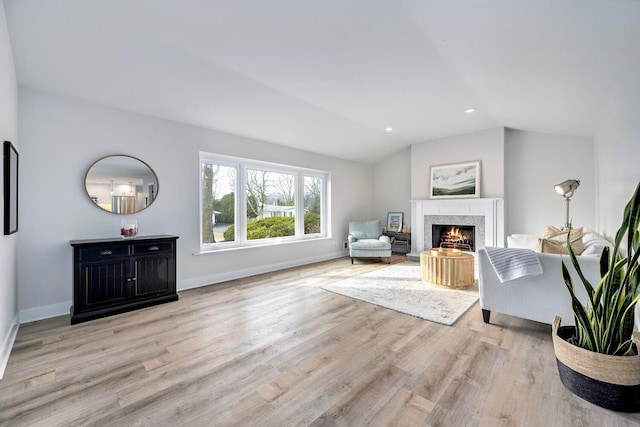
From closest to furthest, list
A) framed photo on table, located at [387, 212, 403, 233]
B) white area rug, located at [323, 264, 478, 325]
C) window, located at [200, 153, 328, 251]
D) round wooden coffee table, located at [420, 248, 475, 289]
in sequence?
white area rug, located at [323, 264, 478, 325]
round wooden coffee table, located at [420, 248, 475, 289]
window, located at [200, 153, 328, 251]
framed photo on table, located at [387, 212, 403, 233]

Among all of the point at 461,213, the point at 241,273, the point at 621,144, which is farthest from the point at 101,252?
the point at 461,213

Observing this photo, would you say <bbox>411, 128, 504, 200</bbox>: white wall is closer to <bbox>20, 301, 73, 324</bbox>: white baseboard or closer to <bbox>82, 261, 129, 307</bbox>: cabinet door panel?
<bbox>82, 261, 129, 307</bbox>: cabinet door panel

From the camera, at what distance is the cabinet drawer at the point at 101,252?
2.82 m

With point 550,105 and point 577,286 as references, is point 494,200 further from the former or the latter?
point 577,286

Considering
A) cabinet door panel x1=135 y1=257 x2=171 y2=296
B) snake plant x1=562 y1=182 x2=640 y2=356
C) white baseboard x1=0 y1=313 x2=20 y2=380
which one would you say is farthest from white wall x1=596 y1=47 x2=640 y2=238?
white baseboard x1=0 y1=313 x2=20 y2=380

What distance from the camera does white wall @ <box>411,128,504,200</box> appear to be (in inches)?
202

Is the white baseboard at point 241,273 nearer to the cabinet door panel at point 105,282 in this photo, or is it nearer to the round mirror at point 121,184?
the cabinet door panel at point 105,282

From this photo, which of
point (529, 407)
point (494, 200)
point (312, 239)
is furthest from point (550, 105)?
point (312, 239)

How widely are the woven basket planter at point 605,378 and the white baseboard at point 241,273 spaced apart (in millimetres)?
4013

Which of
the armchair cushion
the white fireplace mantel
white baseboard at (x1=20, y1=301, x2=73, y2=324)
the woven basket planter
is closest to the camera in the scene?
the woven basket planter

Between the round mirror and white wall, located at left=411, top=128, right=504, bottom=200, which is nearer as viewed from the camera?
the round mirror

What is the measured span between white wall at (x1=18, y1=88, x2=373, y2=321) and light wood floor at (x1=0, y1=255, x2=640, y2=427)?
0.58 meters

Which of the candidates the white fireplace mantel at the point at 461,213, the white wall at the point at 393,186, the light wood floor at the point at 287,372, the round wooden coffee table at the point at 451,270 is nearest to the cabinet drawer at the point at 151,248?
the light wood floor at the point at 287,372

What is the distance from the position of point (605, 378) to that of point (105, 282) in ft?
13.6
